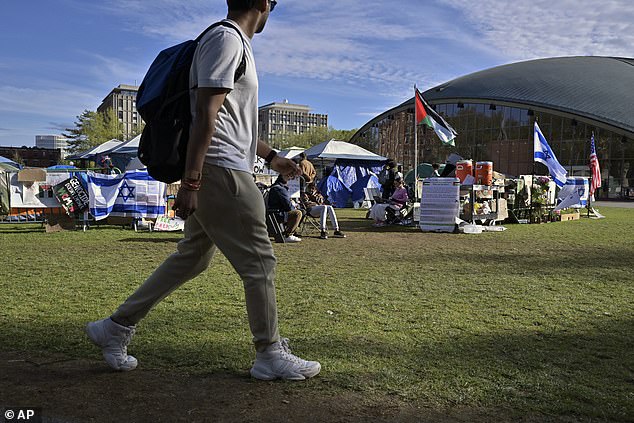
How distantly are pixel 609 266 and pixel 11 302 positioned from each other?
7532mm

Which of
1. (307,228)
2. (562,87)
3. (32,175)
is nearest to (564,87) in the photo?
(562,87)

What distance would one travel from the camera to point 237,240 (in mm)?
2910

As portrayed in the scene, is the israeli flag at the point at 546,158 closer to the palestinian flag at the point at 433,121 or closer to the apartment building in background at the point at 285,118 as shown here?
the palestinian flag at the point at 433,121

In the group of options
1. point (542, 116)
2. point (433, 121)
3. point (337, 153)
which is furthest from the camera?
point (542, 116)

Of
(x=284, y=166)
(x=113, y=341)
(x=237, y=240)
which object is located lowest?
(x=113, y=341)

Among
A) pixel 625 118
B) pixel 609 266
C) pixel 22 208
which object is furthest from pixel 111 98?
pixel 609 266

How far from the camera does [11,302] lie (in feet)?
16.6

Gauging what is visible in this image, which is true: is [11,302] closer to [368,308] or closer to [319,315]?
[319,315]

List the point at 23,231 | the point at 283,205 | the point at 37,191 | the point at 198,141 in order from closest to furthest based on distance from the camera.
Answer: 1. the point at 198,141
2. the point at 283,205
3. the point at 23,231
4. the point at 37,191

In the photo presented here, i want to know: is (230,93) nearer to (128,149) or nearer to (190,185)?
(190,185)

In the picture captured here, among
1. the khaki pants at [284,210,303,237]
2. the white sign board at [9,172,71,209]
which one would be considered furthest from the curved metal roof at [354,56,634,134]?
the white sign board at [9,172,71,209]

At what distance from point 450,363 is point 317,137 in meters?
82.0

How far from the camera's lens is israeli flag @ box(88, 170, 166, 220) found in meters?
12.6

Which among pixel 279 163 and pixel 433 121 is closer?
pixel 279 163
